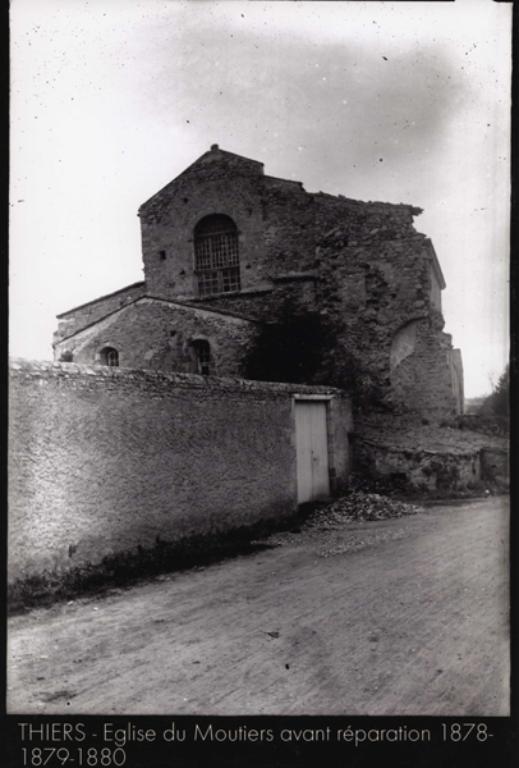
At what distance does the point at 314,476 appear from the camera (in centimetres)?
1399

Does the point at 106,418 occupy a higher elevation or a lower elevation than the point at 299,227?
lower

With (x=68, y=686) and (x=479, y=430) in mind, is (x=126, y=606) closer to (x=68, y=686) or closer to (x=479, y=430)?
(x=68, y=686)

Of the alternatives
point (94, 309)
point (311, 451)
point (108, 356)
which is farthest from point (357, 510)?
point (94, 309)

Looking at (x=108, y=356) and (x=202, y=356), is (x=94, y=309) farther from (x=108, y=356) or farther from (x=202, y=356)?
(x=202, y=356)

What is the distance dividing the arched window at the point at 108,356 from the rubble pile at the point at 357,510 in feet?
26.8

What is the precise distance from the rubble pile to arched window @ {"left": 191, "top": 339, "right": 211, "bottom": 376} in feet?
19.1

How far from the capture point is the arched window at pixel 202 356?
17828 mm

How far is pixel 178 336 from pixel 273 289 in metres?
4.37

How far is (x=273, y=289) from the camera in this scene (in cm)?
2058

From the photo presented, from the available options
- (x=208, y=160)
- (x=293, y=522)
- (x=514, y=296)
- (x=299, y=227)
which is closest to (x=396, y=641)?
(x=514, y=296)

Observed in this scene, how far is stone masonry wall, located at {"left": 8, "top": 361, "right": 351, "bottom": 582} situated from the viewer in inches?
273

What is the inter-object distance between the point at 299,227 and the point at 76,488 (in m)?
14.8

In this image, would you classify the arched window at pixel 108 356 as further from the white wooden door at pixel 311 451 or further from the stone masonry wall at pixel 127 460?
the stone masonry wall at pixel 127 460

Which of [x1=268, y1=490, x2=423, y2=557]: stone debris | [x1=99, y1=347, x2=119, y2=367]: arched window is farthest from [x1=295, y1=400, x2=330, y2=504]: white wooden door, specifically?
[x1=99, y1=347, x2=119, y2=367]: arched window
